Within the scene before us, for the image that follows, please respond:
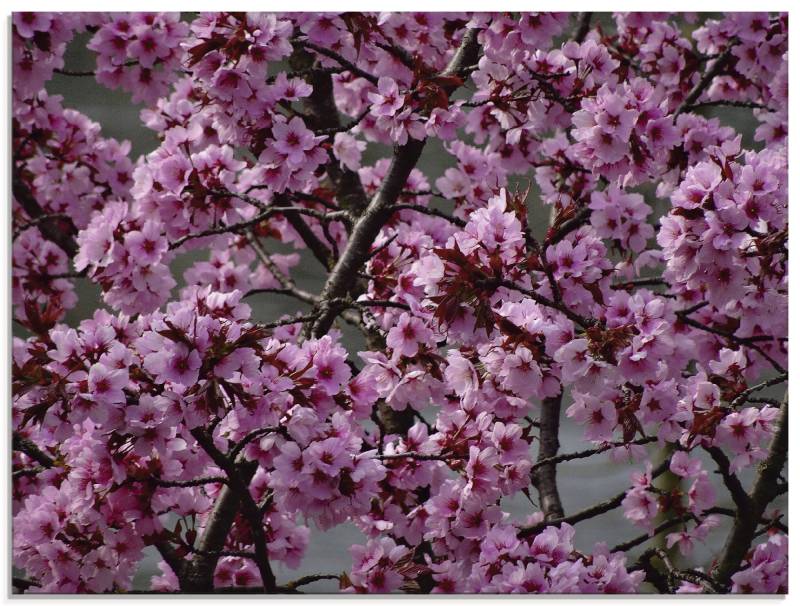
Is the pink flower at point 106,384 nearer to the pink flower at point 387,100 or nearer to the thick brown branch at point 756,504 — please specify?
the pink flower at point 387,100

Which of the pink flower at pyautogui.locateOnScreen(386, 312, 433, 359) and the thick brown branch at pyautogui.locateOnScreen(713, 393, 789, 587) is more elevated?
the pink flower at pyautogui.locateOnScreen(386, 312, 433, 359)

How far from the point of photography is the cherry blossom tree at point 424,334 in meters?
1.36

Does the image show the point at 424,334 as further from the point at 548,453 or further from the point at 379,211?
the point at 548,453

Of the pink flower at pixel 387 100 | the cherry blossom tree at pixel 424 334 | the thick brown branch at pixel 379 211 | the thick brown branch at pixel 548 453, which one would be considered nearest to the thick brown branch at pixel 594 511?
the cherry blossom tree at pixel 424 334

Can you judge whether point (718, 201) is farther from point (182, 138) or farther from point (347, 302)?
point (182, 138)

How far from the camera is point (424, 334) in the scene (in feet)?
4.86

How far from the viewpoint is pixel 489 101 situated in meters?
1.71

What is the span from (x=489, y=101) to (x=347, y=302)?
0.42 m

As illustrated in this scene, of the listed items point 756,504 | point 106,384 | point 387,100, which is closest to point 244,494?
point 106,384

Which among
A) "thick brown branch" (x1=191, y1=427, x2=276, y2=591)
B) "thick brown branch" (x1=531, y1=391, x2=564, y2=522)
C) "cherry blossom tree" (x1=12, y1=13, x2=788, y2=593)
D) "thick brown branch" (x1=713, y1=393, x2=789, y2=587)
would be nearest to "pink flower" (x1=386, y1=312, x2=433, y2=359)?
"cherry blossom tree" (x1=12, y1=13, x2=788, y2=593)

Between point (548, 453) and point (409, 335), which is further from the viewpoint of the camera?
point (548, 453)

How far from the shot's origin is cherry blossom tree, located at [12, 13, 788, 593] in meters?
1.36

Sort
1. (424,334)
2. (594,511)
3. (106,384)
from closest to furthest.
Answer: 1. (106,384)
2. (424,334)
3. (594,511)

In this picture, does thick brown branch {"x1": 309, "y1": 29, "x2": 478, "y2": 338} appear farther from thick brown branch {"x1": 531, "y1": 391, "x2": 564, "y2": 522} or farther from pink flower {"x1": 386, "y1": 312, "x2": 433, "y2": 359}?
thick brown branch {"x1": 531, "y1": 391, "x2": 564, "y2": 522}
